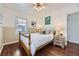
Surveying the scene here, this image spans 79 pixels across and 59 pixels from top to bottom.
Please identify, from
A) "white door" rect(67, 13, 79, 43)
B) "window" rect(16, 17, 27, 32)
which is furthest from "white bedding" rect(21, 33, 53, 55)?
"white door" rect(67, 13, 79, 43)

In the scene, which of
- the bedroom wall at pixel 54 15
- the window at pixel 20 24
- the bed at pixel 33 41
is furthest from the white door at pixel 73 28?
the window at pixel 20 24

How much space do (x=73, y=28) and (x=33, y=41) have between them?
1.22 meters

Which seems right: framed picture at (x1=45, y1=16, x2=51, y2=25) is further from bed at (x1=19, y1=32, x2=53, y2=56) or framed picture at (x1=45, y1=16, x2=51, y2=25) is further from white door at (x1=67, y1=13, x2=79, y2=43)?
white door at (x1=67, y1=13, x2=79, y2=43)

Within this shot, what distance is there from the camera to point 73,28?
2.09 metres

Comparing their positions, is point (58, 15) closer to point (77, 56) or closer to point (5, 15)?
point (77, 56)

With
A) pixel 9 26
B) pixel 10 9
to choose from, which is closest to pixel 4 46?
pixel 9 26

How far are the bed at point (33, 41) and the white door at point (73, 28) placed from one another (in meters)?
0.61

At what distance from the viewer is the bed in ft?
5.38

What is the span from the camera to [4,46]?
5.73 feet

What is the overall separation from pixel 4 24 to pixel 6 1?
2.05ft

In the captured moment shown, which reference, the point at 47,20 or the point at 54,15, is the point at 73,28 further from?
the point at 47,20

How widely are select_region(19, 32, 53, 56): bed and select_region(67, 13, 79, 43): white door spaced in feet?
2.00

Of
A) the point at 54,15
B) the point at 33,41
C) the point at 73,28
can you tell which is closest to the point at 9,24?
the point at 33,41

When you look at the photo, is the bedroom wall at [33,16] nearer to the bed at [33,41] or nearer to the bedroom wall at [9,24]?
the bedroom wall at [9,24]
